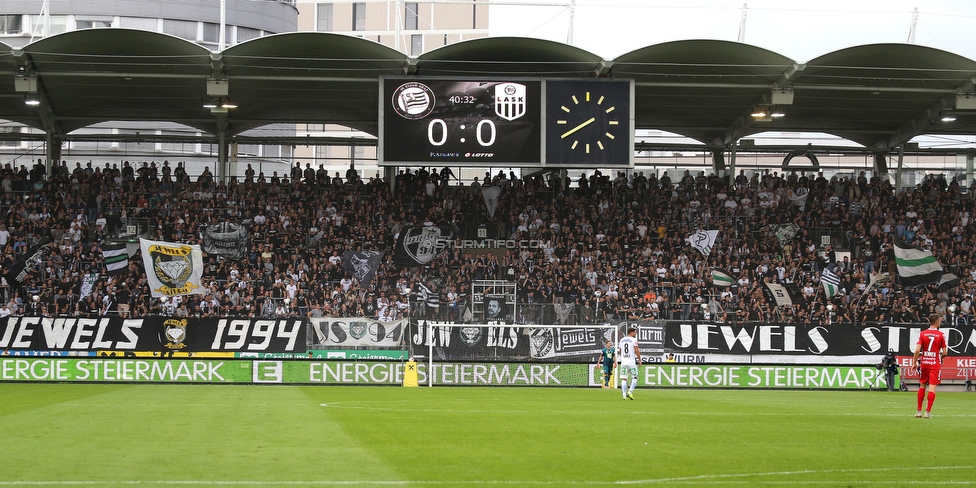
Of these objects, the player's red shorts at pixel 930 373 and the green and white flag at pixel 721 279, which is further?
the green and white flag at pixel 721 279

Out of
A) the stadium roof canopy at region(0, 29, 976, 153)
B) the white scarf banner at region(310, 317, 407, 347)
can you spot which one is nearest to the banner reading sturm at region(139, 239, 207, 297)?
the stadium roof canopy at region(0, 29, 976, 153)

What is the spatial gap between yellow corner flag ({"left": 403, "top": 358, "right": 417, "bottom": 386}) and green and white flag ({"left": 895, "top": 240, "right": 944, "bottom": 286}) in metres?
19.1

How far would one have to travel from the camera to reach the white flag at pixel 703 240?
124 feet

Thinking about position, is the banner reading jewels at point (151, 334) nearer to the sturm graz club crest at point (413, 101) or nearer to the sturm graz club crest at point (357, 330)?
the sturm graz club crest at point (357, 330)

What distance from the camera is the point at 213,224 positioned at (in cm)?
3703

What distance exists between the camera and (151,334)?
31078 mm

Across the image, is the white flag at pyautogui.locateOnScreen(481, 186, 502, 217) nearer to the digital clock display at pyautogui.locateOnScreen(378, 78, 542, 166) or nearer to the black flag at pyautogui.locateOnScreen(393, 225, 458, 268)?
the black flag at pyautogui.locateOnScreen(393, 225, 458, 268)

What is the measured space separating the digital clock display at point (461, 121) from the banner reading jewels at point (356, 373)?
24.0 ft

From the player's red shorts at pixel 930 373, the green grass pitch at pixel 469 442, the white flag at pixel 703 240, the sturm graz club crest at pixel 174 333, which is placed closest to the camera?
the green grass pitch at pixel 469 442

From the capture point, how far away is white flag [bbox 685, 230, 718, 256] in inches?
1486

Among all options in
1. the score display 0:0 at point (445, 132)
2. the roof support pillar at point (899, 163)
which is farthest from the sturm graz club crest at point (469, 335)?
the roof support pillar at point (899, 163)

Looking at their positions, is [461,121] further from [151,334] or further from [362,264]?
[151,334]

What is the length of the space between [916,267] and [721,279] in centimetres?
735

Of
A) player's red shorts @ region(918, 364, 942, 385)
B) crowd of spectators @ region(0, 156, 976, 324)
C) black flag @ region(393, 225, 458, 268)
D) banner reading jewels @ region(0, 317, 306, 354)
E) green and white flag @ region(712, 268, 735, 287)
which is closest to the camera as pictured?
player's red shorts @ region(918, 364, 942, 385)
